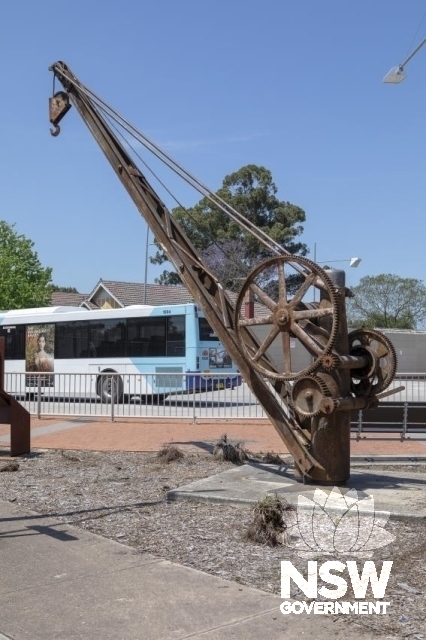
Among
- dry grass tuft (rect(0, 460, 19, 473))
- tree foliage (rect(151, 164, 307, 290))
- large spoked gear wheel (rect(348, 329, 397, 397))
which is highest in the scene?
tree foliage (rect(151, 164, 307, 290))

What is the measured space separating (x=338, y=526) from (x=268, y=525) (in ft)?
2.78

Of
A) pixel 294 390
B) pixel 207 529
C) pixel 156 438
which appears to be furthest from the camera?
pixel 156 438

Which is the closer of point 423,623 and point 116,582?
point 423,623

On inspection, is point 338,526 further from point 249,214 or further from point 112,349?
point 249,214

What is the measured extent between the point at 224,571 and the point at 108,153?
765 centimetres

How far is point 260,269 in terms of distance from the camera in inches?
351

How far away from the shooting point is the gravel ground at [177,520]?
18.9ft

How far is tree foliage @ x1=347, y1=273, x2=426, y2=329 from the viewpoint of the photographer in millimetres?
70688

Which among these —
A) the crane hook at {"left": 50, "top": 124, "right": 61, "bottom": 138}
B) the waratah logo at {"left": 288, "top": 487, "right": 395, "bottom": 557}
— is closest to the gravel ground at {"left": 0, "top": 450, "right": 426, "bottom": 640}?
the waratah logo at {"left": 288, "top": 487, "right": 395, "bottom": 557}

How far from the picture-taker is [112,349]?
25906mm

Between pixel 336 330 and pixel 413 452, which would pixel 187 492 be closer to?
pixel 336 330

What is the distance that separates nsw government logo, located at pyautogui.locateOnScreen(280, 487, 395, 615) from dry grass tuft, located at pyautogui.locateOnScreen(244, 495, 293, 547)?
154 mm

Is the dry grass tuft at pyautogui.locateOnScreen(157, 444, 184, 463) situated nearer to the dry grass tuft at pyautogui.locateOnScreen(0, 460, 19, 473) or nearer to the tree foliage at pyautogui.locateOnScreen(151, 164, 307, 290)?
the dry grass tuft at pyautogui.locateOnScreen(0, 460, 19, 473)

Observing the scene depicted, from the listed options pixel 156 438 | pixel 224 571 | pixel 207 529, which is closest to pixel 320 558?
pixel 224 571
